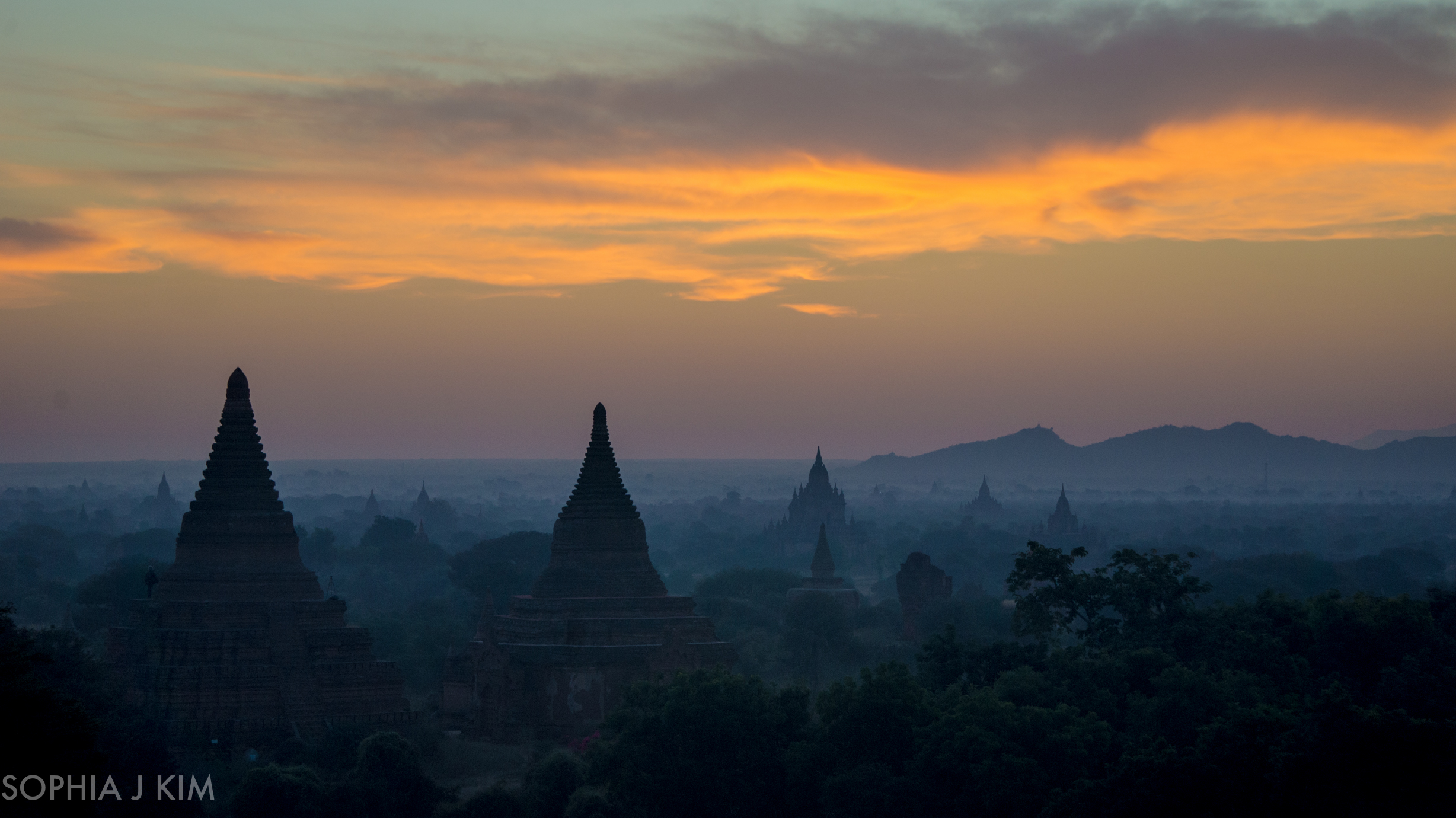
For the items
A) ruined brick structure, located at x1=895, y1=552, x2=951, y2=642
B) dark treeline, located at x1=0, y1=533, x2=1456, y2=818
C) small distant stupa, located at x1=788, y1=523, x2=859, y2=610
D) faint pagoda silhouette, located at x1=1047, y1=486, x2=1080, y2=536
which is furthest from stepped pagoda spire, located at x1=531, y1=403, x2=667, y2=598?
faint pagoda silhouette, located at x1=1047, y1=486, x2=1080, y2=536

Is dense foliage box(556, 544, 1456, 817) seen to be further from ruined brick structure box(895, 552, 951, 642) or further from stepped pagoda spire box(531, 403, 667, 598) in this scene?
ruined brick structure box(895, 552, 951, 642)

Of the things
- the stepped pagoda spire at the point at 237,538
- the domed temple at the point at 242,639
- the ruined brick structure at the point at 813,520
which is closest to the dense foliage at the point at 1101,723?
the domed temple at the point at 242,639

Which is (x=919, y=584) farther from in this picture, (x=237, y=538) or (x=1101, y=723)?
(x=1101, y=723)

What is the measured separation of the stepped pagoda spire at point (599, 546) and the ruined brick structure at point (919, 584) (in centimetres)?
2604

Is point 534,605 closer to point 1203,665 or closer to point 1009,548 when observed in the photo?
point 1203,665

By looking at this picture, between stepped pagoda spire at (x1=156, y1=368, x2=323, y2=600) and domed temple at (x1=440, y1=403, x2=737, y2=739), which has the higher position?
stepped pagoda spire at (x1=156, y1=368, x2=323, y2=600)

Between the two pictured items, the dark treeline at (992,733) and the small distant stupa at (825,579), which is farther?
the small distant stupa at (825,579)

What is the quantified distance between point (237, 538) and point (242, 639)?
327cm

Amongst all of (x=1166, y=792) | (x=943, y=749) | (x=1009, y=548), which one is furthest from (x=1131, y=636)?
(x=1009, y=548)

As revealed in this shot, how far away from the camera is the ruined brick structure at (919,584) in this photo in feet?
257

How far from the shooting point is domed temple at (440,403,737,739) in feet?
161

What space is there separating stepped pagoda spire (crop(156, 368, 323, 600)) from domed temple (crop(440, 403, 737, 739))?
5.35 meters

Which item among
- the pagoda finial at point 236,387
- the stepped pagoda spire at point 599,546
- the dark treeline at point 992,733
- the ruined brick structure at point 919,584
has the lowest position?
the dark treeline at point 992,733

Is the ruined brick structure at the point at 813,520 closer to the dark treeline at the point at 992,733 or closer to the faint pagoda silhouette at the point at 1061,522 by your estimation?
the faint pagoda silhouette at the point at 1061,522
